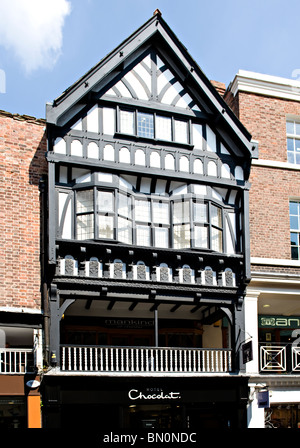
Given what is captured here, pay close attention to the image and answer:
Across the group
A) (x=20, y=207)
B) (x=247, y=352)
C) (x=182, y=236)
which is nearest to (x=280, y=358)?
(x=247, y=352)

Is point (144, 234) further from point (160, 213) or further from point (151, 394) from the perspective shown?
point (151, 394)

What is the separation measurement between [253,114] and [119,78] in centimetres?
501

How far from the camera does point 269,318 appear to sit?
20.4 m

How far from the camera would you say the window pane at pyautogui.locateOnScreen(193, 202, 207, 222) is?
18.9 metres

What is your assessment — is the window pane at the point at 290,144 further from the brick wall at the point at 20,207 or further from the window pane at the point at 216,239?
the brick wall at the point at 20,207

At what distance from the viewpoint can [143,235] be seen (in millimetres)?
18406

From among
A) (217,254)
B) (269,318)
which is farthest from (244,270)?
(269,318)

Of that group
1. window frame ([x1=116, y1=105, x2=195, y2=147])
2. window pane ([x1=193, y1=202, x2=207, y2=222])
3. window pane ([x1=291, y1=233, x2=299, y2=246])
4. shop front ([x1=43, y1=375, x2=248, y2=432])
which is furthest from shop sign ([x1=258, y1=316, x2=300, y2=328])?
window frame ([x1=116, y1=105, x2=195, y2=147])

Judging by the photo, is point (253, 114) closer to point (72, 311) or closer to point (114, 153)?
point (114, 153)

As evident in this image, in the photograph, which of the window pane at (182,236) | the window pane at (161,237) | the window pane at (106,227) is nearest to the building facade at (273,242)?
the window pane at (182,236)

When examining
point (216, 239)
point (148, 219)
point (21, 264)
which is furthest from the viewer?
point (216, 239)

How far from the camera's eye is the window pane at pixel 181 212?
18734 millimetres

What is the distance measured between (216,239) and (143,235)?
7.92ft

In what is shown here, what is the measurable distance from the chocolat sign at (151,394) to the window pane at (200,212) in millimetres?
5252
